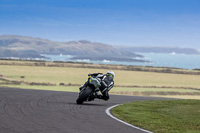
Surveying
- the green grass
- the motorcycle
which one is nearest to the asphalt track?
the green grass

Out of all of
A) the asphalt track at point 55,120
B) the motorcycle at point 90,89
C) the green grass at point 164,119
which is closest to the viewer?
the asphalt track at point 55,120

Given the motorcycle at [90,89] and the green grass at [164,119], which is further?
the motorcycle at [90,89]

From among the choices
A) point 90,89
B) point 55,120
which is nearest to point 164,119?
point 55,120

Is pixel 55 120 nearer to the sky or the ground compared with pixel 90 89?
nearer to the ground

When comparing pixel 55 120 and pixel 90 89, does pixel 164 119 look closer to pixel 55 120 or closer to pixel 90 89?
pixel 55 120

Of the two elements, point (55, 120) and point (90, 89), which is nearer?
point (55, 120)

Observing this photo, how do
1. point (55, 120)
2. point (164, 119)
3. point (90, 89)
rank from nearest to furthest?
point (55, 120) < point (164, 119) < point (90, 89)

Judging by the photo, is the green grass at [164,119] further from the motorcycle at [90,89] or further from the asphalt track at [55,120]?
the motorcycle at [90,89]

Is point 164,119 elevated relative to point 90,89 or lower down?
lower down

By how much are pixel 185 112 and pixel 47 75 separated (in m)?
56.9

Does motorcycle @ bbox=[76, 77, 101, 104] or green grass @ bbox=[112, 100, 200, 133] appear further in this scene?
motorcycle @ bbox=[76, 77, 101, 104]

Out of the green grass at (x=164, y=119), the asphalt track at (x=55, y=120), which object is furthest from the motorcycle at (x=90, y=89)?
the green grass at (x=164, y=119)

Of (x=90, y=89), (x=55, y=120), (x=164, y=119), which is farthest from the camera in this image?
(x=90, y=89)

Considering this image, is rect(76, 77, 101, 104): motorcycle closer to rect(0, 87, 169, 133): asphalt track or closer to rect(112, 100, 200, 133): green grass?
rect(0, 87, 169, 133): asphalt track
